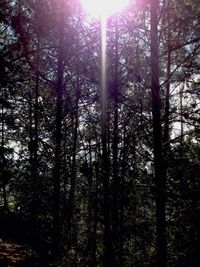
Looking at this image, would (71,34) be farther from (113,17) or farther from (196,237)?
(196,237)

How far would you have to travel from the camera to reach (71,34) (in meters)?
10.2

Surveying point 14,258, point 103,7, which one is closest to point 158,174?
point 14,258

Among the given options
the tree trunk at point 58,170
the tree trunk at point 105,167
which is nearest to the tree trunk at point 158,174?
the tree trunk at point 105,167

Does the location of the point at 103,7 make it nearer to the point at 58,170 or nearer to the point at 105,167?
the point at 105,167

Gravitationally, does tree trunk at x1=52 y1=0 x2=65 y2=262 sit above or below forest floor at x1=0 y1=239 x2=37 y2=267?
above

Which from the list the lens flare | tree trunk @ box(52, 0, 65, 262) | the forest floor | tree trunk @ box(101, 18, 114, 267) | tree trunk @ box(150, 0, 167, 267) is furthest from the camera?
tree trunk @ box(52, 0, 65, 262)

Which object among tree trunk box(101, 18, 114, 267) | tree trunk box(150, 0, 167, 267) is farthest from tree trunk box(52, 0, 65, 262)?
tree trunk box(150, 0, 167, 267)

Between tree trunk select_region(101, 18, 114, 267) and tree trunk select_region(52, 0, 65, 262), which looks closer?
tree trunk select_region(101, 18, 114, 267)

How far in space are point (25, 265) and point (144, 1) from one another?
218 inches

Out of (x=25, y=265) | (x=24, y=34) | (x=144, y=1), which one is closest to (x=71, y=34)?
(x=24, y=34)

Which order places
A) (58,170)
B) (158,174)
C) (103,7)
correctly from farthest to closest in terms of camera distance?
(58,170) < (103,7) < (158,174)

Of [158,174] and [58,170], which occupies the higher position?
[58,170]

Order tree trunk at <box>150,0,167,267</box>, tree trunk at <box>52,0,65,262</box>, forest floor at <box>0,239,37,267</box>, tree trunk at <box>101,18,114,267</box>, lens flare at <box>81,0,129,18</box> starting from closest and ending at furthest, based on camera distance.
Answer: forest floor at <box>0,239,37,267</box>
tree trunk at <box>150,0,167,267</box>
lens flare at <box>81,0,129,18</box>
tree trunk at <box>101,18,114,267</box>
tree trunk at <box>52,0,65,262</box>

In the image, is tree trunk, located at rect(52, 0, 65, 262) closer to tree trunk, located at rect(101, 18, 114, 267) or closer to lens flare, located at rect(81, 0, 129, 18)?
lens flare, located at rect(81, 0, 129, 18)
